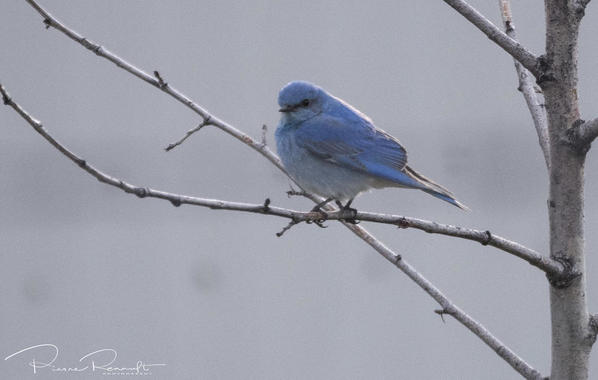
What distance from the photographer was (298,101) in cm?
325

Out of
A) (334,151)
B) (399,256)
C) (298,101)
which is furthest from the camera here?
(298,101)

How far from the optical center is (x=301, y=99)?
3250mm

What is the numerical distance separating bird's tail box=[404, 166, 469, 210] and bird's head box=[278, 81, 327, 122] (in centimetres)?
56

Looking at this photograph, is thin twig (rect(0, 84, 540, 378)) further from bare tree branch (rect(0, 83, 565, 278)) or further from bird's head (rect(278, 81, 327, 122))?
bird's head (rect(278, 81, 327, 122))

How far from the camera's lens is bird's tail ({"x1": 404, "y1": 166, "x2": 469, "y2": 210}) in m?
2.73

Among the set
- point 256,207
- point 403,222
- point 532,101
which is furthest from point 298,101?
point 256,207

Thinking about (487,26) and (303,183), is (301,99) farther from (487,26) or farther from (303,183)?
(487,26)

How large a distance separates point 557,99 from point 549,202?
0.26 metres

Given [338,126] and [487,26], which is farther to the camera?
[338,126]

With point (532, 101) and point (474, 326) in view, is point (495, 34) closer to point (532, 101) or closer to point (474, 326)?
point (532, 101)

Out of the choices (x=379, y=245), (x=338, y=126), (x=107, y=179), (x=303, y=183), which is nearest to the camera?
(x=107, y=179)

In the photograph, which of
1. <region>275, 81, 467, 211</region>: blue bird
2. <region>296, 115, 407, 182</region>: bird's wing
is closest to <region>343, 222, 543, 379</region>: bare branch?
<region>275, 81, 467, 211</region>: blue bird

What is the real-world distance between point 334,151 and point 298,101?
0.34 m

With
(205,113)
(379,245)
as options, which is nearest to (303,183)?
(205,113)
